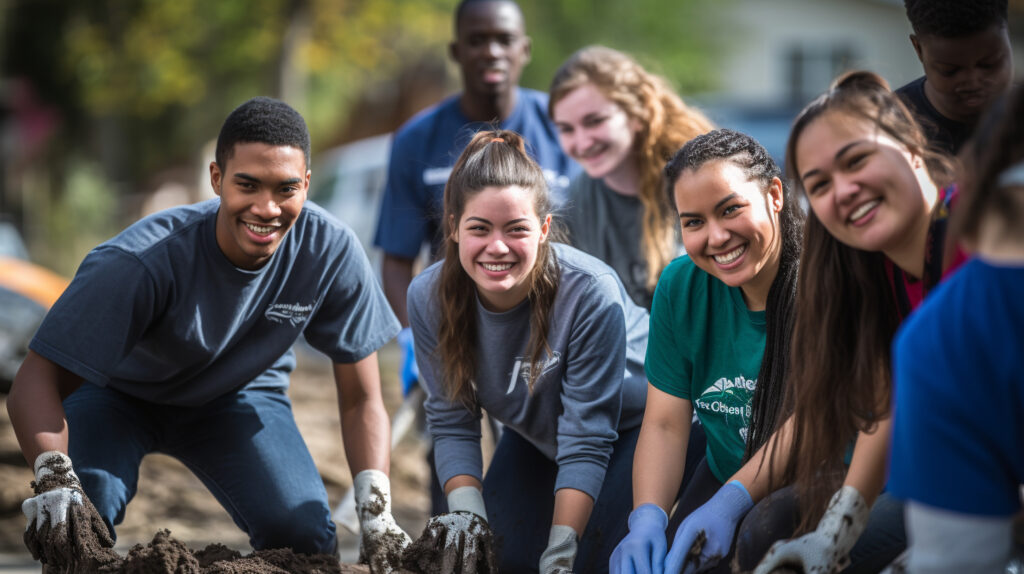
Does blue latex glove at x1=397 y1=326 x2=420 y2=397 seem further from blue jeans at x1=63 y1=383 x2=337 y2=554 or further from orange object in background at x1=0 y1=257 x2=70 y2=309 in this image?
orange object in background at x1=0 y1=257 x2=70 y2=309

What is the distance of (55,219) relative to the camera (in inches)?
443

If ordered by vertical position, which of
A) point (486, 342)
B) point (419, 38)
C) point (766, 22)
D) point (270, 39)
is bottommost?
point (486, 342)

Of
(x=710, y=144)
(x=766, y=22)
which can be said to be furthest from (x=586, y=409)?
(x=766, y=22)

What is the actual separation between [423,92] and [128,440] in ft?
47.7

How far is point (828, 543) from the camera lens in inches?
82.7

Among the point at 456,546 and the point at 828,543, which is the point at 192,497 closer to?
the point at 456,546

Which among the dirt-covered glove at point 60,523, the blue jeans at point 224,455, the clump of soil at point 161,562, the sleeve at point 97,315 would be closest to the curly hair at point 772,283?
the clump of soil at point 161,562

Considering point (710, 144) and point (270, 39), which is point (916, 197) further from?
point (270, 39)

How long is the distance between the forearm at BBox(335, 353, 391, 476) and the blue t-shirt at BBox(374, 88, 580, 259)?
3.31ft

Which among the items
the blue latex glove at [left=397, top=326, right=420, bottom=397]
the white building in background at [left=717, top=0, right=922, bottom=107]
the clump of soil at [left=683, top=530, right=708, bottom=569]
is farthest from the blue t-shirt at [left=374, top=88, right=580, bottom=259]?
the white building in background at [left=717, top=0, right=922, bottom=107]

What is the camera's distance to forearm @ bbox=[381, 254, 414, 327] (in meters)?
4.09

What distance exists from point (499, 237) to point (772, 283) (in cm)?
72

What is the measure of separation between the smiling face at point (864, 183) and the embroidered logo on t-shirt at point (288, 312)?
5.34 ft

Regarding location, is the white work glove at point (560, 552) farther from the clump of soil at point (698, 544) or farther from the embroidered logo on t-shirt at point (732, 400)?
the embroidered logo on t-shirt at point (732, 400)
